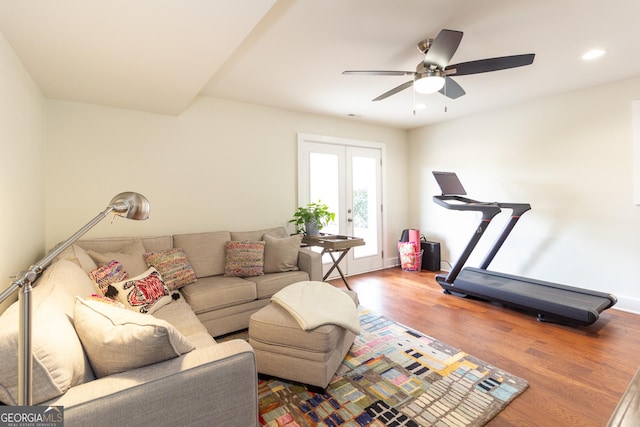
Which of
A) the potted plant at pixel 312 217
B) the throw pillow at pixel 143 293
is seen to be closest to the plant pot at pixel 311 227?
the potted plant at pixel 312 217

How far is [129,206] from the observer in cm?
112

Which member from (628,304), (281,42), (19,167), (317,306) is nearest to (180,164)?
(19,167)

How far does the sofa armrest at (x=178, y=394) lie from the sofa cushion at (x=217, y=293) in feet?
4.74

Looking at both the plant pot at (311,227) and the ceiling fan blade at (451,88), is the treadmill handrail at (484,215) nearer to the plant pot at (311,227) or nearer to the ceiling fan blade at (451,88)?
the ceiling fan blade at (451,88)

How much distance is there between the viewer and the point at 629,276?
10.7 feet

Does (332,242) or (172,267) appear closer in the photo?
(172,267)

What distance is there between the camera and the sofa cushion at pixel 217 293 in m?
2.57

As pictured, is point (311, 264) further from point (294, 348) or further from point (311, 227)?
point (294, 348)

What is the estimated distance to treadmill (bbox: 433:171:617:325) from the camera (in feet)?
9.27

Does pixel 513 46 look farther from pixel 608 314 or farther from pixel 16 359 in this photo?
pixel 16 359

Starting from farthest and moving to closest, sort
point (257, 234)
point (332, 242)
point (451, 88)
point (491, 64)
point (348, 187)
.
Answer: point (348, 187), point (257, 234), point (332, 242), point (451, 88), point (491, 64)

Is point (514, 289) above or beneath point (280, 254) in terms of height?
beneath

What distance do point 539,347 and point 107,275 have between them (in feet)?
11.4

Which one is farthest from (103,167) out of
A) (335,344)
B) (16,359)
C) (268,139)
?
(335,344)
